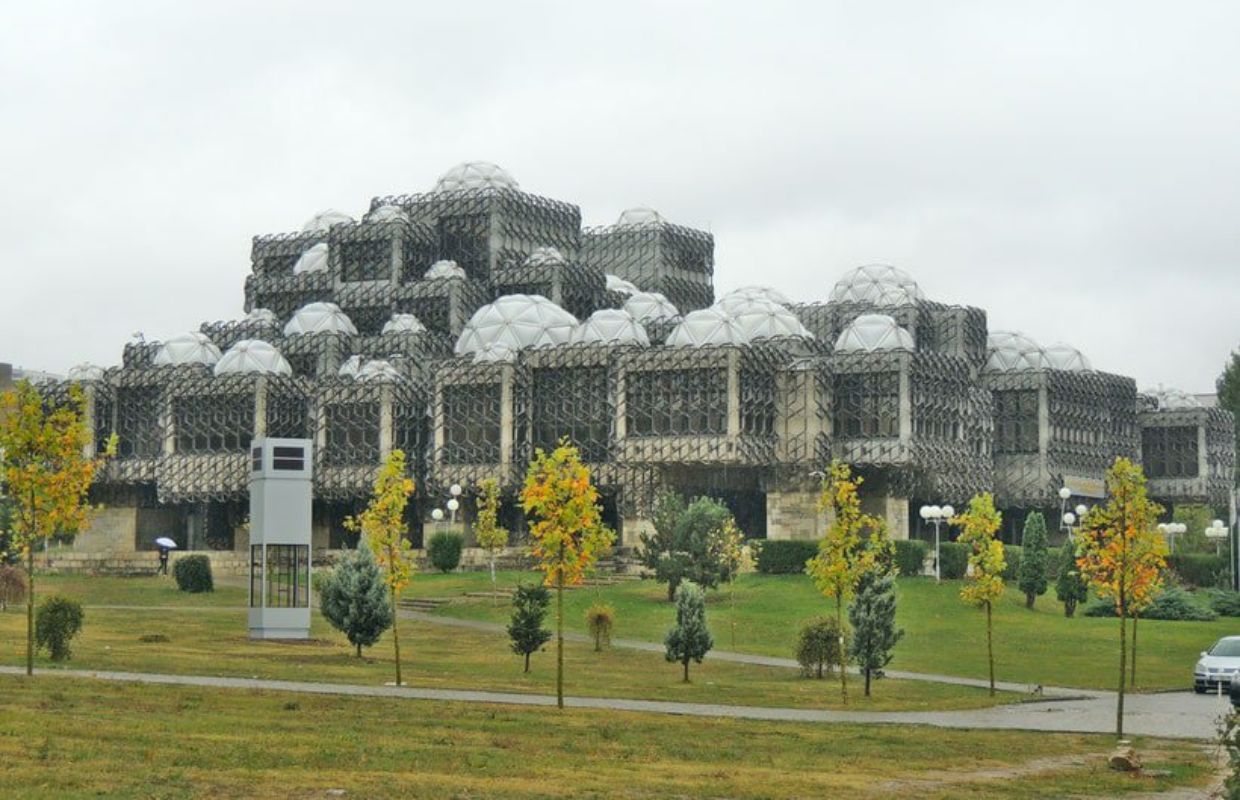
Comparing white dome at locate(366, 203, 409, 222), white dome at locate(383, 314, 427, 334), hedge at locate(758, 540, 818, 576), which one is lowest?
hedge at locate(758, 540, 818, 576)

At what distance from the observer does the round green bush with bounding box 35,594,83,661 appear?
162 ft

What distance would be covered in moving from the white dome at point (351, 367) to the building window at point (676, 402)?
25248 millimetres

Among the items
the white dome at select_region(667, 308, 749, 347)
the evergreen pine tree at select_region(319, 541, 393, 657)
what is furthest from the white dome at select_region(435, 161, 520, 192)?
the evergreen pine tree at select_region(319, 541, 393, 657)

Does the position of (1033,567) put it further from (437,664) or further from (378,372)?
(378,372)

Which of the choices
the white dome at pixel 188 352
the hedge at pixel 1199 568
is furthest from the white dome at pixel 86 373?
the hedge at pixel 1199 568

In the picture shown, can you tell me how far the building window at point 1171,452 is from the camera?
148375mm

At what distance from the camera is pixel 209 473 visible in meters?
133

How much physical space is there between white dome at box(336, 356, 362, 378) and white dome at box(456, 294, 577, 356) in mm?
7734

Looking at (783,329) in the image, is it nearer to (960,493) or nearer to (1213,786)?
(960,493)

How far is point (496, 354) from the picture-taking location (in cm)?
12800

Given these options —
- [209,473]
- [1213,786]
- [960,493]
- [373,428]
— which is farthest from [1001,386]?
[1213,786]

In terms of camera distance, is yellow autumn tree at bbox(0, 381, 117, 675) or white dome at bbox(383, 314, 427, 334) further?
white dome at bbox(383, 314, 427, 334)

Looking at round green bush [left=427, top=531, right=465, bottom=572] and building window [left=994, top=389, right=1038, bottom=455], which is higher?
building window [left=994, top=389, right=1038, bottom=455]

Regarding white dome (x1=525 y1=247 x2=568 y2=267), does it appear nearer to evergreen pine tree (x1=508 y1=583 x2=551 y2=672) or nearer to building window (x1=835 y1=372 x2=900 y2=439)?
building window (x1=835 y1=372 x2=900 y2=439)
